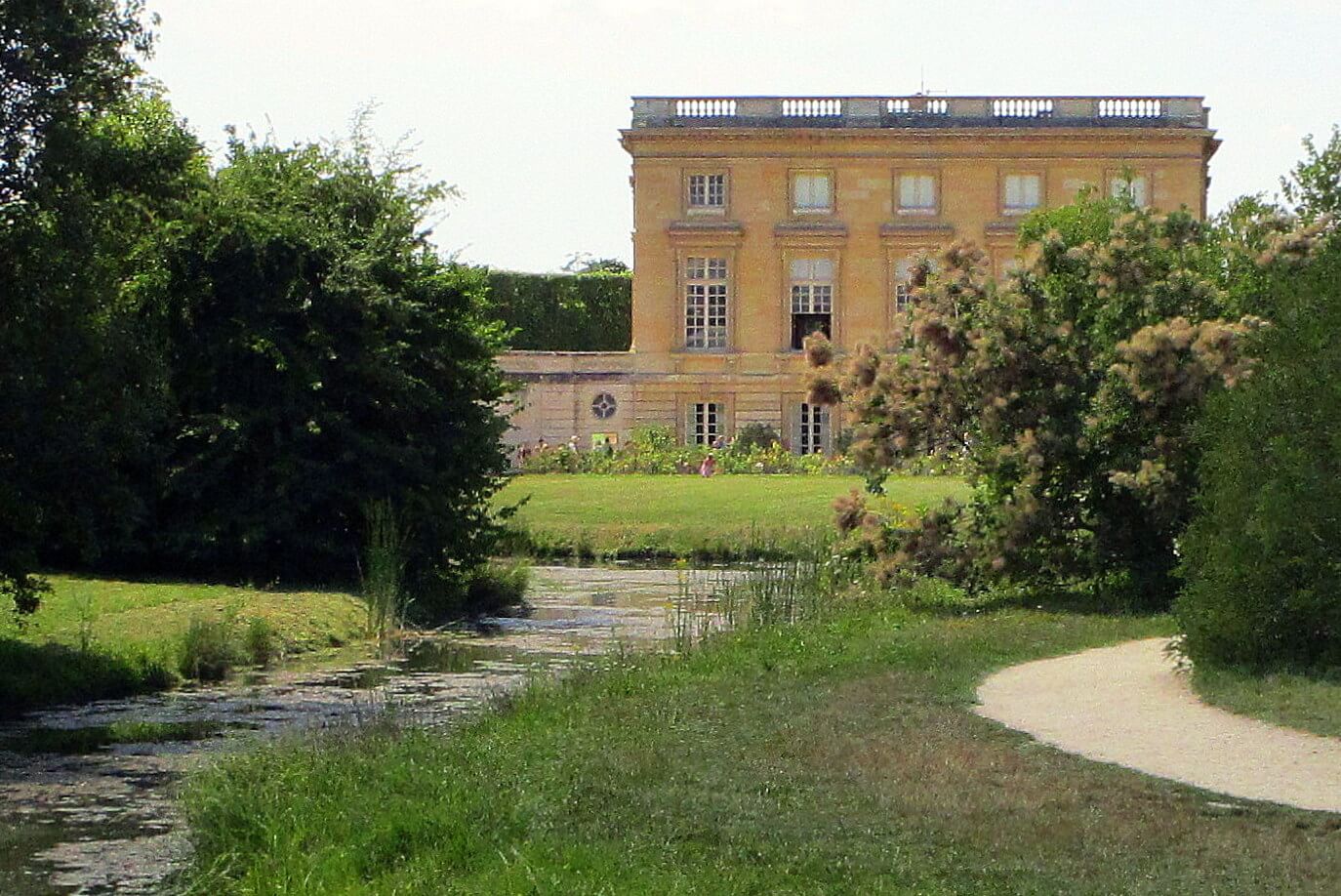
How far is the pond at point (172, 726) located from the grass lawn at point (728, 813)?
73cm

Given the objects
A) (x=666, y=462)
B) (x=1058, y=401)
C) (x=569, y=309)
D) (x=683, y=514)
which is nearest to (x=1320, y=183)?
(x=1058, y=401)

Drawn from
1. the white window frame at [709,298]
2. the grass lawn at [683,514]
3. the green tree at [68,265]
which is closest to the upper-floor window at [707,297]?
the white window frame at [709,298]

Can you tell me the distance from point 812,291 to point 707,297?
12.9ft

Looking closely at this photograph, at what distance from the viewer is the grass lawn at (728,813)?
9477 mm

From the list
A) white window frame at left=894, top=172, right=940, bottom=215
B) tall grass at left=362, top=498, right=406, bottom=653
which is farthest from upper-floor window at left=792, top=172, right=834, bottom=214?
→ tall grass at left=362, top=498, right=406, bottom=653

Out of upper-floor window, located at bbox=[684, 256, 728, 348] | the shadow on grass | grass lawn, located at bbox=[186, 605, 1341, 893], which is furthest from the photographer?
upper-floor window, located at bbox=[684, 256, 728, 348]

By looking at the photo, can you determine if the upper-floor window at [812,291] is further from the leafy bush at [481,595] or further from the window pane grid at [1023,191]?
the leafy bush at [481,595]

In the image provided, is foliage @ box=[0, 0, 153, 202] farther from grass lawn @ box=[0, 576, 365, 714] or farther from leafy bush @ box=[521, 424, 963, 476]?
leafy bush @ box=[521, 424, 963, 476]

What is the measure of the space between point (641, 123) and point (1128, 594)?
4878 centimetres

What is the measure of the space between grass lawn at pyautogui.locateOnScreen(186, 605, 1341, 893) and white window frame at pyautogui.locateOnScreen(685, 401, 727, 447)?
55254 mm

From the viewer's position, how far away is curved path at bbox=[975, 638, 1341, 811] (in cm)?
1159

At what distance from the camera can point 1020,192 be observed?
70.2m

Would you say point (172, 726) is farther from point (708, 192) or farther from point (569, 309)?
point (569, 309)

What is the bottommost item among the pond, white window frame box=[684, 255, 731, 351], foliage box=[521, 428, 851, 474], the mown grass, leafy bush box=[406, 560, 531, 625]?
the pond
